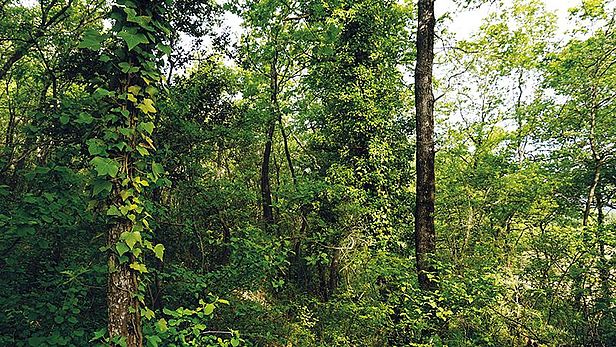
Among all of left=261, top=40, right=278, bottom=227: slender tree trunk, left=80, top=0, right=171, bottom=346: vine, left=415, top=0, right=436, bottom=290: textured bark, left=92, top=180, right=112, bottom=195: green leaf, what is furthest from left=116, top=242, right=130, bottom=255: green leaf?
left=261, top=40, right=278, bottom=227: slender tree trunk

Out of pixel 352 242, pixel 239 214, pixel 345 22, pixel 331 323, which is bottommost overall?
pixel 331 323

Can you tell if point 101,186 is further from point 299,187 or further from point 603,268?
point 603,268

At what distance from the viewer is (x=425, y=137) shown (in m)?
5.42

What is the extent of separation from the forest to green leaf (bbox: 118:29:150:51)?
19 mm

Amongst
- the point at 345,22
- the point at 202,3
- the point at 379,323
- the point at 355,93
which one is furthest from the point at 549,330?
the point at 202,3

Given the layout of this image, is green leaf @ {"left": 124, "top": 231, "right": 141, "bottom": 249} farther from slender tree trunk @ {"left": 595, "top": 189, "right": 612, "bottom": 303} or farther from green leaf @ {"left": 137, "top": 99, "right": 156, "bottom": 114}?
slender tree trunk @ {"left": 595, "top": 189, "right": 612, "bottom": 303}

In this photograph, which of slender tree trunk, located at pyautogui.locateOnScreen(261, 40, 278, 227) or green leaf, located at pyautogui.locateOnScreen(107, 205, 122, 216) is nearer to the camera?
green leaf, located at pyautogui.locateOnScreen(107, 205, 122, 216)

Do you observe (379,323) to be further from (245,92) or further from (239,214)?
(245,92)

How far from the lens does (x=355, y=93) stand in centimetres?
848

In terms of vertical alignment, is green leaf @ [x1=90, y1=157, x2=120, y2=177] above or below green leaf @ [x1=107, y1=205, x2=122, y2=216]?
above

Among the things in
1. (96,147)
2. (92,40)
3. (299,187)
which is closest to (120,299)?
(96,147)

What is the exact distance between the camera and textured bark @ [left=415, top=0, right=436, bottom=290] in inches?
205

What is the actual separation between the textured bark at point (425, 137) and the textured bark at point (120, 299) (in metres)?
4.02

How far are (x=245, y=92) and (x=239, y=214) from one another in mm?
3495
